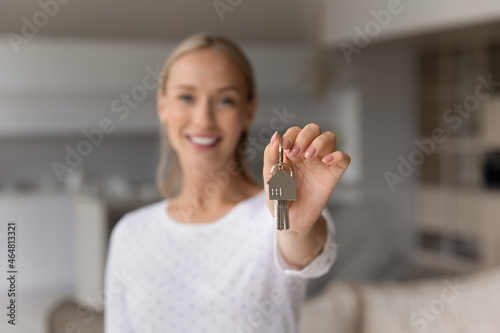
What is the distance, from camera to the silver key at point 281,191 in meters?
0.60

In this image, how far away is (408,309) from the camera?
2.01m

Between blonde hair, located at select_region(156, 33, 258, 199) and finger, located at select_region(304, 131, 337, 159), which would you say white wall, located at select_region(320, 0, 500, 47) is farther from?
finger, located at select_region(304, 131, 337, 159)

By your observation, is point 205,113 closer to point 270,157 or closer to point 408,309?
point 270,157

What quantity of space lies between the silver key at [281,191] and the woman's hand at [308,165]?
0.01 m

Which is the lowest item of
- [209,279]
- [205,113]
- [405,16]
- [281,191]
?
[209,279]

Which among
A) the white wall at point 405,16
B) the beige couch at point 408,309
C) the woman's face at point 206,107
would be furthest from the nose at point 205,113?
the white wall at point 405,16

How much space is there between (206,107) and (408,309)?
1395mm

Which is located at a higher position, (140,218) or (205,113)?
(205,113)

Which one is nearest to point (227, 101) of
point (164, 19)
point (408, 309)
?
point (408, 309)

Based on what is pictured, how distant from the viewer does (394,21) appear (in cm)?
365

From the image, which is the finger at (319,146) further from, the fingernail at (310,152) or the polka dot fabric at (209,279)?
the polka dot fabric at (209,279)

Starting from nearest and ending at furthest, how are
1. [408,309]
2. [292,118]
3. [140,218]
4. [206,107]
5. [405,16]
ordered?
[206,107], [140,218], [408,309], [405,16], [292,118]

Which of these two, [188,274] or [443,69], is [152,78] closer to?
[443,69]

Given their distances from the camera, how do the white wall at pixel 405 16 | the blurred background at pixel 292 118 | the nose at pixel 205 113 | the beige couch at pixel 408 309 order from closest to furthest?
the nose at pixel 205 113 → the beige couch at pixel 408 309 → the white wall at pixel 405 16 → the blurred background at pixel 292 118
